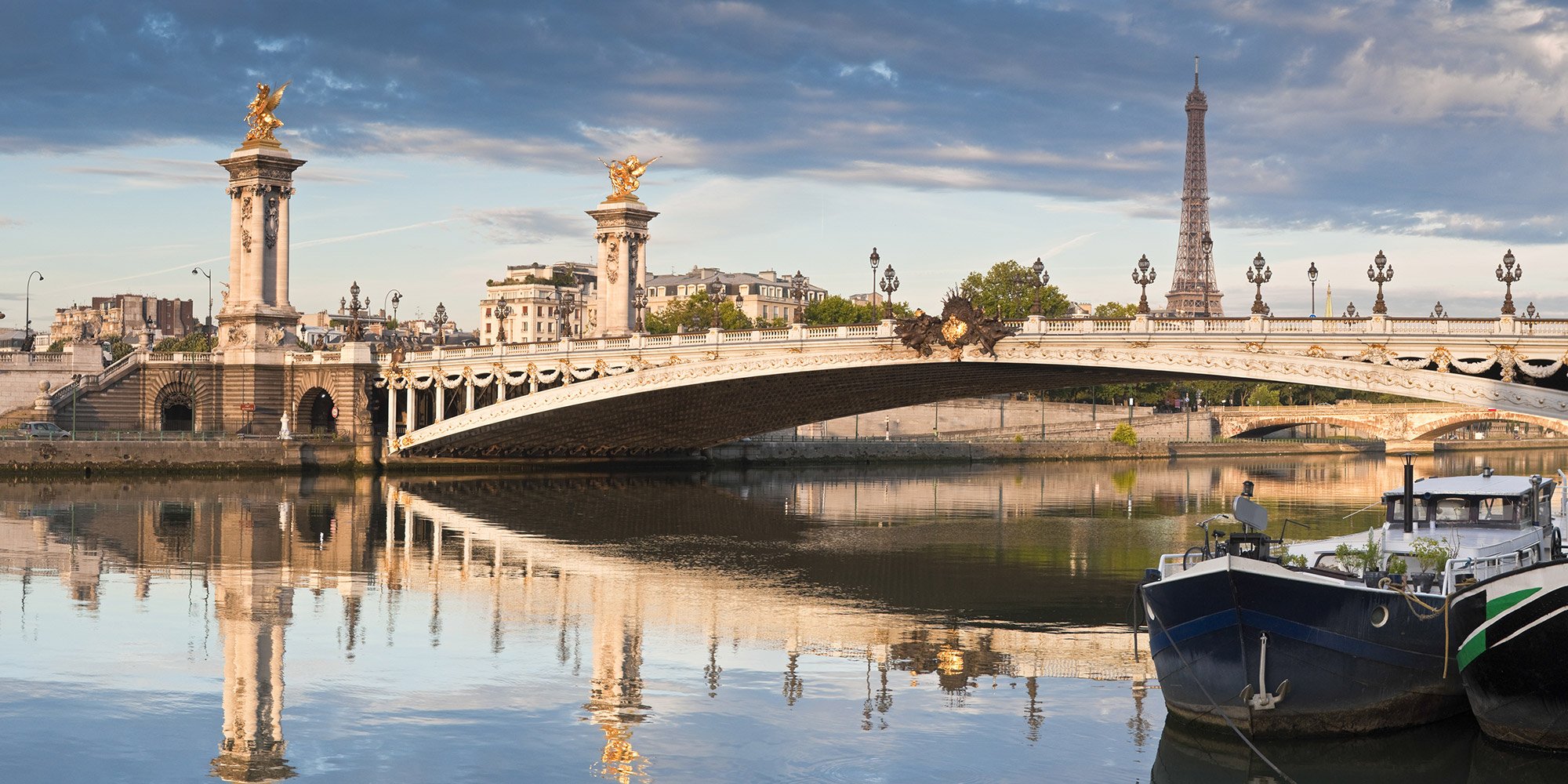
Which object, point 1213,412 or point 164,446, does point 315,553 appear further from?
point 1213,412

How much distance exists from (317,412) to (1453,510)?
51.3m

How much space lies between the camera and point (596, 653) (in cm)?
2261

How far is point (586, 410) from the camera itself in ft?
188

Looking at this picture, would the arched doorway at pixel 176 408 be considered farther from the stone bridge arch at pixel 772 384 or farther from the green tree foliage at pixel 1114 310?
the green tree foliage at pixel 1114 310

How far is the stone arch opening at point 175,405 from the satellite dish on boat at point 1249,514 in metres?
49.8

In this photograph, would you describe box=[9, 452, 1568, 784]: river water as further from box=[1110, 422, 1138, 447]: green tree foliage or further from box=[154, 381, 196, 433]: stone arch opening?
box=[1110, 422, 1138, 447]: green tree foliage

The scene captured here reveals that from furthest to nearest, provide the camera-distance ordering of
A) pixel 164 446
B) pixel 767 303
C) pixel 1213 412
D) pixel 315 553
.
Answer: pixel 767 303
pixel 1213 412
pixel 164 446
pixel 315 553

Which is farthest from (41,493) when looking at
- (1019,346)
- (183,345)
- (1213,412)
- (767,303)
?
(767,303)

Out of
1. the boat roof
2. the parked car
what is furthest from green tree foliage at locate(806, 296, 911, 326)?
the boat roof

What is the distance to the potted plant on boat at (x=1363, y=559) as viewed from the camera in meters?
18.4

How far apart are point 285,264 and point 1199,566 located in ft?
168

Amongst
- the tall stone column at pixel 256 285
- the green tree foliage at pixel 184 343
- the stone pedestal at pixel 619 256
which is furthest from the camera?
the green tree foliage at pixel 184 343

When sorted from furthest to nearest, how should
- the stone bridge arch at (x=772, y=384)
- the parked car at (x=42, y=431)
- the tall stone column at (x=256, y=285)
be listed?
the tall stone column at (x=256, y=285) < the parked car at (x=42, y=431) < the stone bridge arch at (x=772, y=384)

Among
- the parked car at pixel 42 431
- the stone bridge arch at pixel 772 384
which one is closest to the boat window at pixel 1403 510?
the stone bridge arch at pixel 772 384
